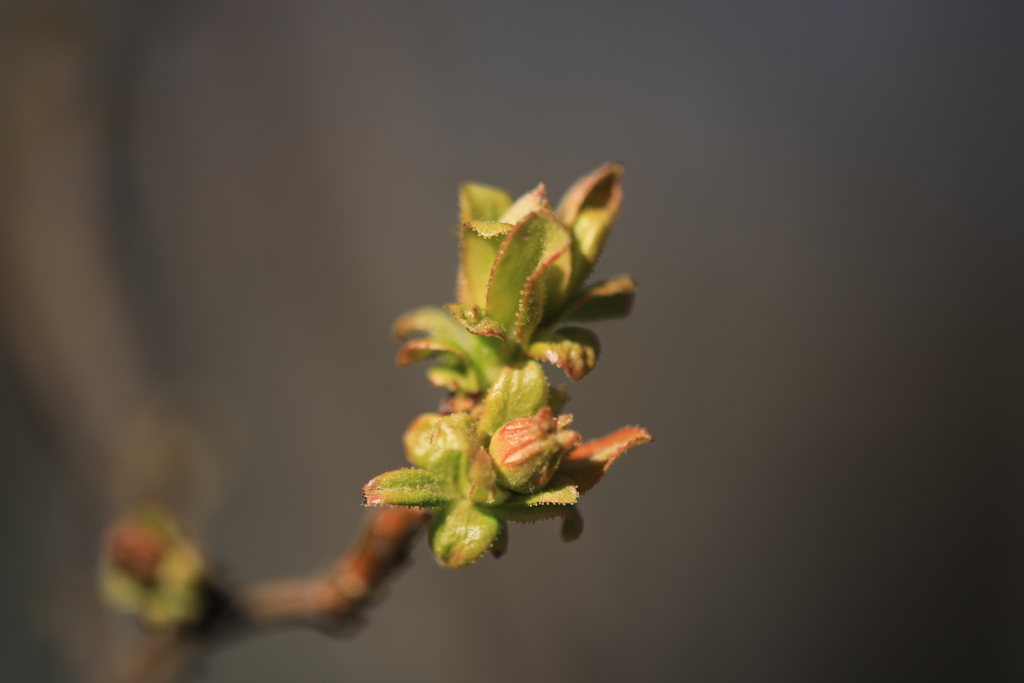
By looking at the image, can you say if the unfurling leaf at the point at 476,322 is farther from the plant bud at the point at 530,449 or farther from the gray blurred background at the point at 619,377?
the gray blurred background at the point at 619,377

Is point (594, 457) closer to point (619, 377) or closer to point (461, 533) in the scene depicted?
point (461, 533)

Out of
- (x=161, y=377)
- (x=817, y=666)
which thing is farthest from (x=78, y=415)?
(x=817, y=666)

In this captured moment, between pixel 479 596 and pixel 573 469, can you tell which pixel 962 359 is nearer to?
pixel 479 596

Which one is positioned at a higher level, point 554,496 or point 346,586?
point 554,496

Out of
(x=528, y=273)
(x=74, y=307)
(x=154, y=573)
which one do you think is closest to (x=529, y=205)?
(x=528, y=273)

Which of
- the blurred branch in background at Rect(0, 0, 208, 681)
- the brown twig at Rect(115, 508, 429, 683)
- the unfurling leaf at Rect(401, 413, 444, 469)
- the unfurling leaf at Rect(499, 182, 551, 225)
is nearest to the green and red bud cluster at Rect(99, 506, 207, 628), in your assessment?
the brown twig at Rect(115, 508, 429, 683)

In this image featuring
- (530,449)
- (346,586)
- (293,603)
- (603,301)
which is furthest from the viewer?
(293,603)

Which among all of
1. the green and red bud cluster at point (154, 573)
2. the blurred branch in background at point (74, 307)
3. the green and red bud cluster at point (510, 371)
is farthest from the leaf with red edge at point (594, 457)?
the blurred branch in background at point (74, 307)

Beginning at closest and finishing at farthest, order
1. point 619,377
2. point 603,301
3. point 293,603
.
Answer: point 603,301 → point 293,603 → point 619,377
